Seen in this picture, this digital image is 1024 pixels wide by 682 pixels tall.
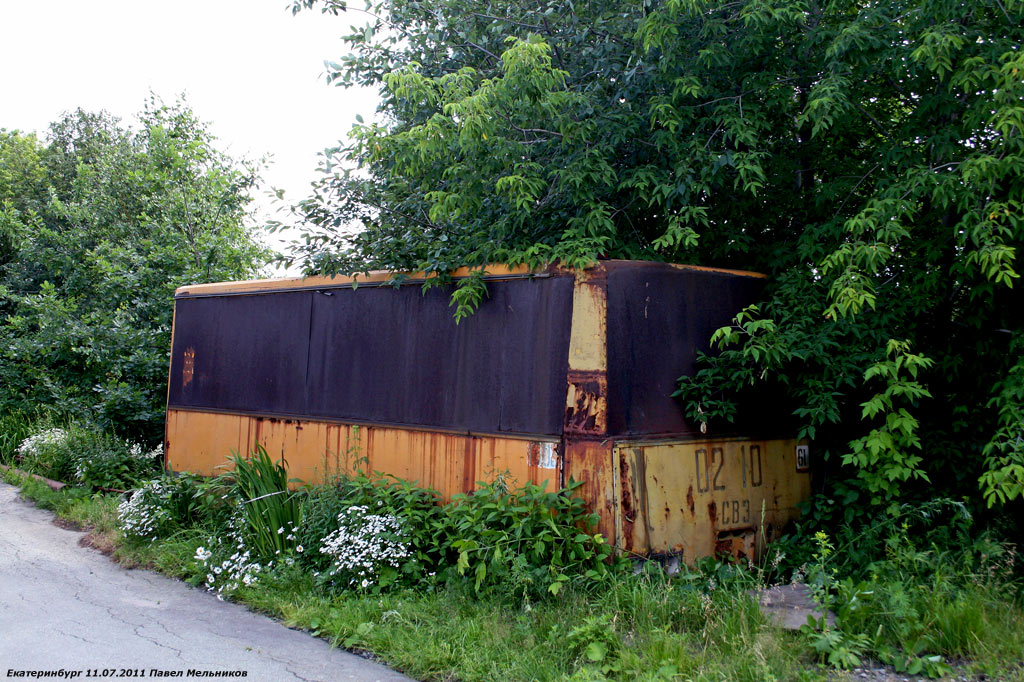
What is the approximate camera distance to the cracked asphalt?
190 inches

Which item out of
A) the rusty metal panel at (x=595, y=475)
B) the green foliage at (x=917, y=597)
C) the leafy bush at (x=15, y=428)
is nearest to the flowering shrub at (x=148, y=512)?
the rusty metal panel at (x=595, y=475)

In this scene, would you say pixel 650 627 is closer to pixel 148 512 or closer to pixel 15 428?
pixel 148 512

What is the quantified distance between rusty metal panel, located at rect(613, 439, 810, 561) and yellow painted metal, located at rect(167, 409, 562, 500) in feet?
1.93

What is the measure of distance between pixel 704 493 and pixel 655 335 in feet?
4.20

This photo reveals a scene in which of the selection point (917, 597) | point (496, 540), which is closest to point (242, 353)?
point (496, 540)

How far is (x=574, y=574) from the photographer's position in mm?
5430

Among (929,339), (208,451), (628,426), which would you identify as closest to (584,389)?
(628,426)

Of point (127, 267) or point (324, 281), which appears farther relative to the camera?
point (127, 267)

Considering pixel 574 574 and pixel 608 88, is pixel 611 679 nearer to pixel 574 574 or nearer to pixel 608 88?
pixel 574 574

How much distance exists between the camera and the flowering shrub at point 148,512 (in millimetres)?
7762

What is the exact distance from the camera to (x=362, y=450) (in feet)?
24.2

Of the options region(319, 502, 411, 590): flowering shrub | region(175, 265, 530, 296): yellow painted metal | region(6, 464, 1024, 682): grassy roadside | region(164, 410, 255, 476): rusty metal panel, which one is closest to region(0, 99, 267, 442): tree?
region(164, 410, 255, 476): rusty metal panel

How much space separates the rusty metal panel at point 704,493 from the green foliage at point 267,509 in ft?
9.64

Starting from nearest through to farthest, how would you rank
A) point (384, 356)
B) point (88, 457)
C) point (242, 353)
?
point (384, 356)
point (242, 353)
point (88, 457)
